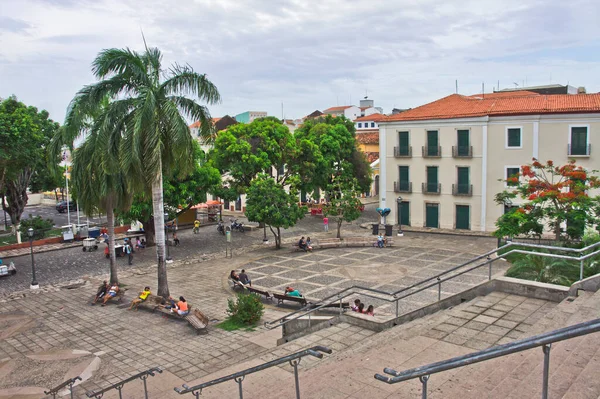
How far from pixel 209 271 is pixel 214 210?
1912 centimetres

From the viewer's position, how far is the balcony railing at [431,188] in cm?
3514

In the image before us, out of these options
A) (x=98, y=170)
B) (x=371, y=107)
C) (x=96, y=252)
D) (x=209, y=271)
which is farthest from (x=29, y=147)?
(x=371, y=107)

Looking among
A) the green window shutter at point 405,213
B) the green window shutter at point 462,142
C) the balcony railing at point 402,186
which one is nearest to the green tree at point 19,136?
the balcony railing at point 402,186

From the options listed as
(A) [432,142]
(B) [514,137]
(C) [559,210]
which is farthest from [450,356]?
(A) [432,142]

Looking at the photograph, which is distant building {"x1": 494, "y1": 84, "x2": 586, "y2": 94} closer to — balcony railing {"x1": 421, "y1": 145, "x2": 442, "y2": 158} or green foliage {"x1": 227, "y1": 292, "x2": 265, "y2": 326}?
balcony railing {"x1": 421, "y1": 145, "x2": 442, "y2": 158}

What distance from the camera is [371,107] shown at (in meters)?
91.9

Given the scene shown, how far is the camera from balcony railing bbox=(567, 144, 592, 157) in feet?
96.9

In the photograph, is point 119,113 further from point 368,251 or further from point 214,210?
point 214,210

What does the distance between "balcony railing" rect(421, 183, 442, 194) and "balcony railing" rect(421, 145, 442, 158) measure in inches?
81.6

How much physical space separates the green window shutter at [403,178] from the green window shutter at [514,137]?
7566 millimetres

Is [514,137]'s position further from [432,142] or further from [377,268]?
[377,268]

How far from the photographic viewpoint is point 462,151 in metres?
33.9

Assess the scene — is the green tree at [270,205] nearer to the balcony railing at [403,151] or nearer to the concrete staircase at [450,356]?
the balcony railing at [403,151]

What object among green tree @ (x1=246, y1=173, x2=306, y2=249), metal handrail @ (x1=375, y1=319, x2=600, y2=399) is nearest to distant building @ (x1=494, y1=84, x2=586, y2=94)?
green tree @ (x1=246, y1=173, x2=306, y2=249)
